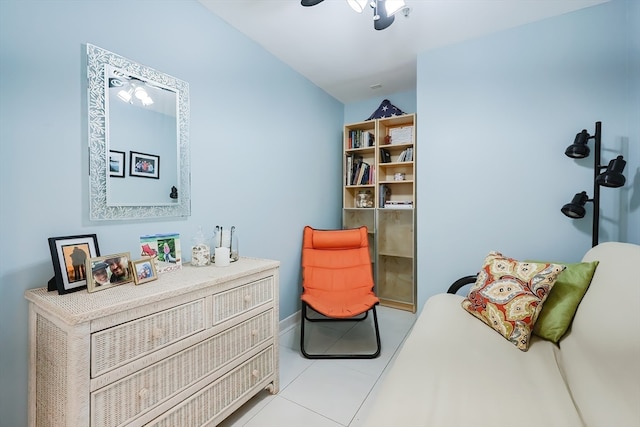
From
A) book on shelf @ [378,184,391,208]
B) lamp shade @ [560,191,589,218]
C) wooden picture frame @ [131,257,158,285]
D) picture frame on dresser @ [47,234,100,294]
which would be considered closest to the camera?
picture frame on dresser @ [47,234,100,294]

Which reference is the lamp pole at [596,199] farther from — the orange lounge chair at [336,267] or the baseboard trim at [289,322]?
the baseboard trim at [289,322]

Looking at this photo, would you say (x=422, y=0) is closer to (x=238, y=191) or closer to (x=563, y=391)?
(x=238, y=191)

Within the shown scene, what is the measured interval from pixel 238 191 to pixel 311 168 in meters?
1.05

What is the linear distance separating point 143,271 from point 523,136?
2.61 m

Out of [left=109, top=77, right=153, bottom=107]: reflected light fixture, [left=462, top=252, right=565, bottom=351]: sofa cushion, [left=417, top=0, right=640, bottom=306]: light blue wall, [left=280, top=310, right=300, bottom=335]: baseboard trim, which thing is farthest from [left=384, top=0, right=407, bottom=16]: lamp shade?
[left=280, top=310, right=300, bottom=335]: baseboard trim

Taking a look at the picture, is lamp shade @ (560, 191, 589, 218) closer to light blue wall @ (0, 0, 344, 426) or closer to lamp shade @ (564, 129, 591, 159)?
lamp shade @ (564, 129, 591, 159)

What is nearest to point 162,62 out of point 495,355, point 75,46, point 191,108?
point 191,108

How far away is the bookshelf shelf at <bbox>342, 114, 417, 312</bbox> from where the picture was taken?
298 cm

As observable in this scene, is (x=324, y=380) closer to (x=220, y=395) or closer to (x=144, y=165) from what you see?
(x=220, y=395)

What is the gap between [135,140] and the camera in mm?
1441

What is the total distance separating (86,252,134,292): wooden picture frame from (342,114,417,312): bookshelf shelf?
2.39 m

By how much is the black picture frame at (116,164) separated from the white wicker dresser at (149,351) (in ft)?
1.85

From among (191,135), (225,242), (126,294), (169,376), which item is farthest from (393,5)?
(169,376)

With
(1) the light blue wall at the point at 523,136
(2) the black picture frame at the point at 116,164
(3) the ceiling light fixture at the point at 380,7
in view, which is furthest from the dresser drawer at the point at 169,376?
(3) the ceiling light fixture at the point at 380,7
